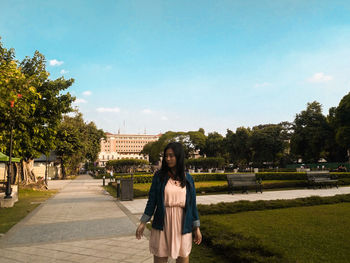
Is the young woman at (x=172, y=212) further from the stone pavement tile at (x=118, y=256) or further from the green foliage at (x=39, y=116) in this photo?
the green foliage at (x=39, y=116)

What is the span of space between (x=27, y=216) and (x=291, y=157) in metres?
66.8

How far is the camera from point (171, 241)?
2.60m

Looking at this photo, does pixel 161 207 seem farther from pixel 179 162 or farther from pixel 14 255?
pixel 14 255

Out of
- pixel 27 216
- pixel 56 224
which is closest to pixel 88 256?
pixel 56 224

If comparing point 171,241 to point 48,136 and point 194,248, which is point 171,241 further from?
point 48,136

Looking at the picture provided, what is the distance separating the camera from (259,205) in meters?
8.20

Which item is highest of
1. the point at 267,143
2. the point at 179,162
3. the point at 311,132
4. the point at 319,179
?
the point at 311,132

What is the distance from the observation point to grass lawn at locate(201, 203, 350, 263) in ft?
13.0

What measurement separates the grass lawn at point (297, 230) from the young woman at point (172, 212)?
176 centimetres

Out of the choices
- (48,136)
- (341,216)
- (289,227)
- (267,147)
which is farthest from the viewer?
(267,147)

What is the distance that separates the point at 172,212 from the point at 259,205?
6329 mm

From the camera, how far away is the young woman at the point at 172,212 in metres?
2.62

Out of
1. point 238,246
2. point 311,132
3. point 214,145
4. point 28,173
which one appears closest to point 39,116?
point 28,173

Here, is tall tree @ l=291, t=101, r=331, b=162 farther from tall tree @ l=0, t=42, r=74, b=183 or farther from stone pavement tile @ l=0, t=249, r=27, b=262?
stone pavement tile @ l=0, t=249, r=27, b=262
